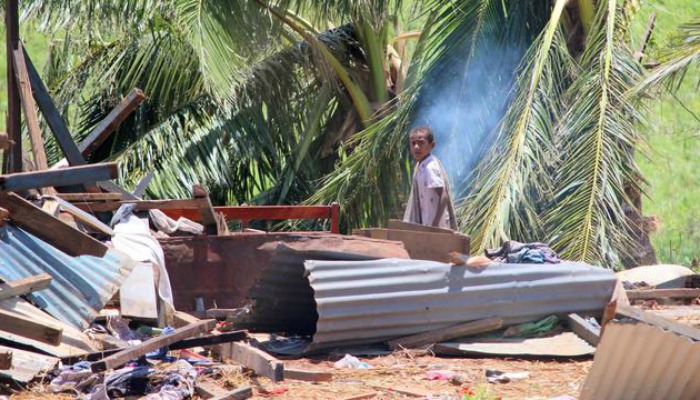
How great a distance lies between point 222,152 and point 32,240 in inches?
268

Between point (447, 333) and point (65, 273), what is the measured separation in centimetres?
250

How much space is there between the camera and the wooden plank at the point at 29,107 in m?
8.93

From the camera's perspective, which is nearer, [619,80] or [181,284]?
[181,284]

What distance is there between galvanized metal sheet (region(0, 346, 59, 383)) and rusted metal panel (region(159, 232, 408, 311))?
7.45 ft

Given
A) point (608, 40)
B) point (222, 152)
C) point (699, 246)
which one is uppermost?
point (608, 40)

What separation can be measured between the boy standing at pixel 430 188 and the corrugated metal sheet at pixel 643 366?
126 inches

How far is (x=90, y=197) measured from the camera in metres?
8.76

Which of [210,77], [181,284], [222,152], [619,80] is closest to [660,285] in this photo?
[619,80]

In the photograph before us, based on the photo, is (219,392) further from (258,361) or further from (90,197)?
(90,197)

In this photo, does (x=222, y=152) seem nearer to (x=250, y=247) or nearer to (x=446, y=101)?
(x=446, y=101)

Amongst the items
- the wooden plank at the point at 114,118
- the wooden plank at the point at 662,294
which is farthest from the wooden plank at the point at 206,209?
the wooden plank at the point at 662,294

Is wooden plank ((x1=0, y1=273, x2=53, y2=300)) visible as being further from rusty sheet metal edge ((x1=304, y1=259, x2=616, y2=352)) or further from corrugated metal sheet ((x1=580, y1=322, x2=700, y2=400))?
corrugated metal sheet ((x1=580, y1=322, x2=700, y2=400))

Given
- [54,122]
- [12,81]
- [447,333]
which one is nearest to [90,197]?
[54,122]

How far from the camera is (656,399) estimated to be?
16.8 ft
